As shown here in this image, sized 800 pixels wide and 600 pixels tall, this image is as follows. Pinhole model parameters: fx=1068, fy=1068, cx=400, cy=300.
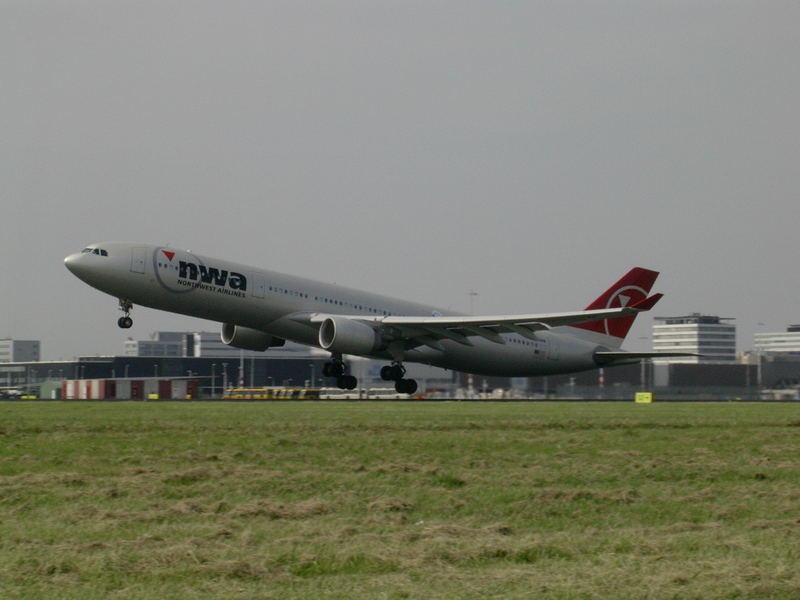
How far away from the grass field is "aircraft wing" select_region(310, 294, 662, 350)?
20.1m

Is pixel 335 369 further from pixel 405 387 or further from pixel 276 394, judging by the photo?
pixel 276 394

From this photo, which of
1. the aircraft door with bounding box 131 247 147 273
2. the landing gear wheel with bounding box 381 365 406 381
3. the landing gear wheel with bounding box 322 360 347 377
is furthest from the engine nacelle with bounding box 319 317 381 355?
the aircraft door with bounding box 131 247 147 273

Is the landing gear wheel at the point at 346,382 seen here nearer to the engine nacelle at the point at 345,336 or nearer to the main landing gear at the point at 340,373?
the main landing gear at the point at 340,373

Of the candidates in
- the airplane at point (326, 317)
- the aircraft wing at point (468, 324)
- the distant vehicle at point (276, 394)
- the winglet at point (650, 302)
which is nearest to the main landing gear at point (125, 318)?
the airplane at point (326, 317)

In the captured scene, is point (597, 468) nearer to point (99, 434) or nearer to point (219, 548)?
point (219, 548)

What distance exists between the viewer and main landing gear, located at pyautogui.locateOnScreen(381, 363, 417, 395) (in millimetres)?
45219

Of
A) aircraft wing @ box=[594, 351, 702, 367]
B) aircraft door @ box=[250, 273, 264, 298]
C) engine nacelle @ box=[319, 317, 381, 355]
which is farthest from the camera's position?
aircraft wing @ box=[594, 351, 702, 367]

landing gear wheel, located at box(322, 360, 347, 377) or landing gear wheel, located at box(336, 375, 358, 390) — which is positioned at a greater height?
landing gear wheel, located at box(322, 360, 347, 377)

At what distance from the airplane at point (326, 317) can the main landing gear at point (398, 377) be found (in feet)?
0.14

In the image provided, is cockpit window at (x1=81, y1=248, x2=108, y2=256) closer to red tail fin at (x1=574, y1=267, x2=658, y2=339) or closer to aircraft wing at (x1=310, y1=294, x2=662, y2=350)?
aircraft wing at (x1=310, y1=294, x2=662, y2=350)

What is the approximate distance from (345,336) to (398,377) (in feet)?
17.9

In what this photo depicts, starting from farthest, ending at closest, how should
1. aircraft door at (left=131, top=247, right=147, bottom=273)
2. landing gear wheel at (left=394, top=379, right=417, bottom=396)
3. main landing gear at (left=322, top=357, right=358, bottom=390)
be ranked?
landing gear wheel at (left=394, top=379, right=417, bottom=396) → main landing gear at (left=322, top=357, right=358, bottom=390) → aircraft door at (left=131, top=247, right=147, bottom=273)

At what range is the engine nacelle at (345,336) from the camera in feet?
134

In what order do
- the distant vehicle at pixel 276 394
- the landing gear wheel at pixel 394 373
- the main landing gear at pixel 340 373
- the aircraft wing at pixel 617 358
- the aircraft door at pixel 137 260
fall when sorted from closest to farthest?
the aircraft door at pixel 137 260, the main landing gear at pixel 340 373, the landing gear wheel at pixel 394 373, the aircraft wing at pixel 617 358, the distant vehicle at pixel 276 394
